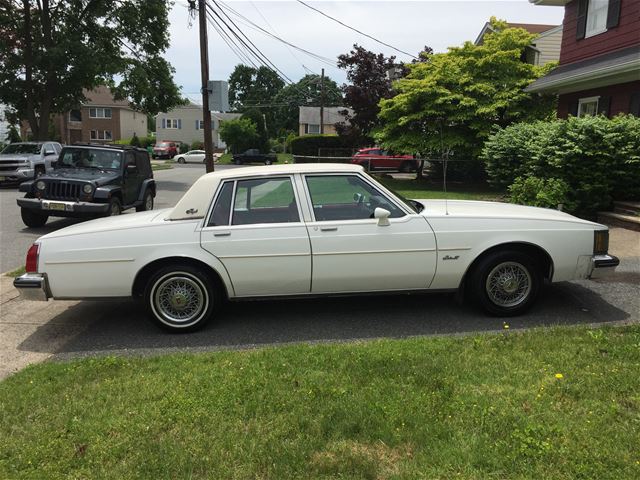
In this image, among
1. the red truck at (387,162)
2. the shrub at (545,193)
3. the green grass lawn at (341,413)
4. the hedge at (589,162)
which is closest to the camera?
the green grass lawn at (341,413)

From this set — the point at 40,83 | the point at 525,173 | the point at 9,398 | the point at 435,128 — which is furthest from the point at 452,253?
the point at 40,83

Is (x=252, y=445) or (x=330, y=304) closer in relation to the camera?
(x=252, y=445)

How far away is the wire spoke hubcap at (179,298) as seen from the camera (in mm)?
4883

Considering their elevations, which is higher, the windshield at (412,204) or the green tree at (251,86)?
the green tree at (251,86)

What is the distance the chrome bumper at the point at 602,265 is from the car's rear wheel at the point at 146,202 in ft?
32.2

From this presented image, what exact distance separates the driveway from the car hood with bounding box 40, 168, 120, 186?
5.09 meters

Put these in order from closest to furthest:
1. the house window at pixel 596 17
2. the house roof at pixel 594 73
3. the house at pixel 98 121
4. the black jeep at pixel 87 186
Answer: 1. the black jeep at pixel 87 186
2. the house roof at pixel 594 73
3. the house window at pixel 596 17
4. the house at pixel 98 121

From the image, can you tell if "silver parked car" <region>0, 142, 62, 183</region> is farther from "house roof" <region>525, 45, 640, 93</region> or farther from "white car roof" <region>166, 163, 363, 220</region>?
"house roof" <region>525, 45, 640, 93</region>

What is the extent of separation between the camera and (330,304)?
5695 millimetres

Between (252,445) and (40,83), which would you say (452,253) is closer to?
(252,445)

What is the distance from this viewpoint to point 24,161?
2003 cm

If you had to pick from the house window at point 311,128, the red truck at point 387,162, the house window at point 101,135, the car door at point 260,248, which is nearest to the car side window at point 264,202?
the car door at point 260,248

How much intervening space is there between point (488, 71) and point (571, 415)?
17823 mm

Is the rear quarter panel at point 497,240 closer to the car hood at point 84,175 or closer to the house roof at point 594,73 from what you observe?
the car hood at point 84,175
